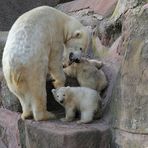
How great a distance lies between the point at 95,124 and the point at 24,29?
3.30 ft

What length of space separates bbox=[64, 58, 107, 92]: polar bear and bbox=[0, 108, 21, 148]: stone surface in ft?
2.21

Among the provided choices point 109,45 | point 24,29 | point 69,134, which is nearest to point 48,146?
point 69,134

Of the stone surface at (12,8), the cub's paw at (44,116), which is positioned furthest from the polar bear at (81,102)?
the stone surface at (12,8)

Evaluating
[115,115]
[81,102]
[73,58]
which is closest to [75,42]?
[73,58]

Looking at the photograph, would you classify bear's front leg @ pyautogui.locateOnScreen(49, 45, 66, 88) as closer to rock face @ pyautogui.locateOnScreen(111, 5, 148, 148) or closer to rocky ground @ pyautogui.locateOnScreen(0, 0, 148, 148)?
rocky ground @ pyautogui.locateOnScreen(0, 0, 148, 148)

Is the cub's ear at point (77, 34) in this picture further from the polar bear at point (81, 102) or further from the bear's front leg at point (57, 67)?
the polar bear at point (81, 102)

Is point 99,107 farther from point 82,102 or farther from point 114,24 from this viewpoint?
point 114,24

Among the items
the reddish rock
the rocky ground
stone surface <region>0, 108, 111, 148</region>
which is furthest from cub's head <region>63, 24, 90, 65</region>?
the reddish rock

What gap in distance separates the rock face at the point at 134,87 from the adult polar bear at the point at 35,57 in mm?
699

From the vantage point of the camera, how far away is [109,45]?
4.84 meters

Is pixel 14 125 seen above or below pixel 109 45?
below

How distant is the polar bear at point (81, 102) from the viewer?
3709mm

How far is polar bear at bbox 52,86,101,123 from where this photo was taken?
371 centimetres

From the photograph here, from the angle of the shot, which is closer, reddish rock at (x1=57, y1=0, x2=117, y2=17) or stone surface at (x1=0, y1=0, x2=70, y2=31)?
reddish rock at (x1=57, y1=0, x2=117, y2=17)
